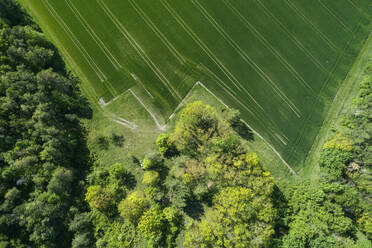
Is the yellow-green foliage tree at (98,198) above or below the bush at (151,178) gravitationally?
above

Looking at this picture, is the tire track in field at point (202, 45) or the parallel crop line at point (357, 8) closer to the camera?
the tire track in field at point (202, 45)

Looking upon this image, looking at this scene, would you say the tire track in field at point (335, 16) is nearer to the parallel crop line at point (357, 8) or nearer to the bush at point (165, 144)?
the parallel crop line at point (357, 8)

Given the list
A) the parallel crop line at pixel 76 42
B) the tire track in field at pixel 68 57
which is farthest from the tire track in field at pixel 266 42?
the tire track in field at pixel 68 57

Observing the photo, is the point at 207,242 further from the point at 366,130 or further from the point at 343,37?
the point at 343,37

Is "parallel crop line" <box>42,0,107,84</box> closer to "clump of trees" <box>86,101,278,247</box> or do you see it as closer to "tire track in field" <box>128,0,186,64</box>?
"tire track in field" <box>128,0,186,64</box>

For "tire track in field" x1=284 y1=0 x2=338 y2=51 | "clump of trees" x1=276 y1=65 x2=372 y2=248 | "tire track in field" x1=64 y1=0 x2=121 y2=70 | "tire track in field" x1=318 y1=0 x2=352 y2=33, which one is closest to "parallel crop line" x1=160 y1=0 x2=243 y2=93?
"tire track in field" x1=64 y1=0 x2=121 y2=70

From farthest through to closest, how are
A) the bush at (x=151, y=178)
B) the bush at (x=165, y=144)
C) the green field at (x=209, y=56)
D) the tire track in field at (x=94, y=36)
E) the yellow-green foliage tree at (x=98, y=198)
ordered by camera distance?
the tire track in field at (x=94, y=36) → the green field at (x=209, y=56) → the bush at (x=165, y=144) → the bush at (x=151, y=178) → the yellow-green foliage tree at (x=98, y=198)

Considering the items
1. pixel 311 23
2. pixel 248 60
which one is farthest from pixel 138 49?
pixel 311 23
